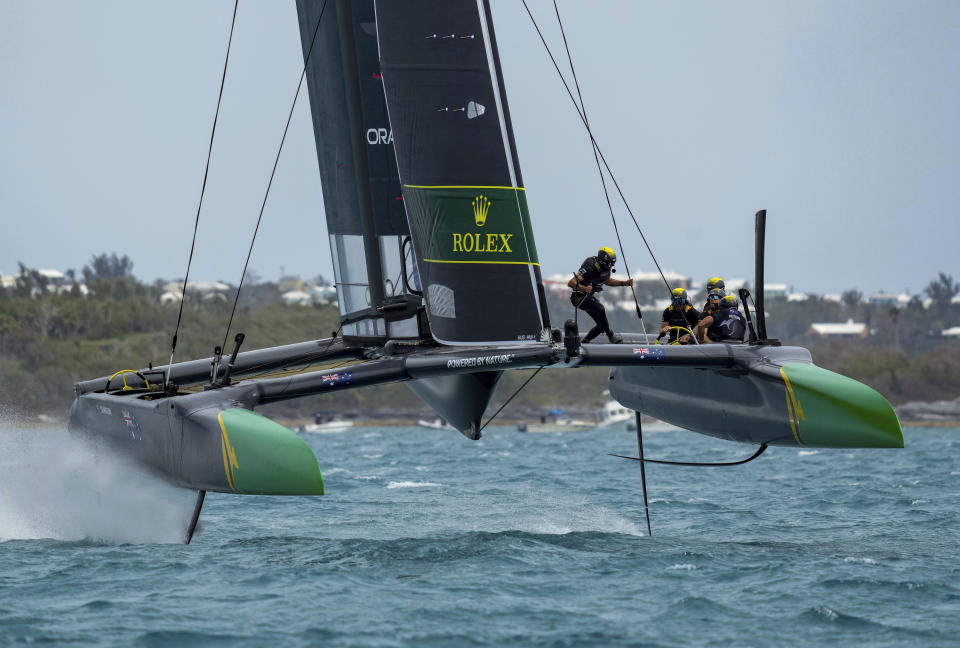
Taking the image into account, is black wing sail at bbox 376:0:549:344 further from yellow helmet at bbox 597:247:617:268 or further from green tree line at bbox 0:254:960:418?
green tree line at bbox 0:254:960:418

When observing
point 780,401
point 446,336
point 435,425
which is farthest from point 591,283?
point 435,425

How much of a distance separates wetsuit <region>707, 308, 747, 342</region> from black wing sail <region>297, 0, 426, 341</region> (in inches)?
81.0

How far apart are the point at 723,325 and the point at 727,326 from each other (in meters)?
0.03

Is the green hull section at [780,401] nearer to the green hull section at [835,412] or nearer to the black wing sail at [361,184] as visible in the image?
the green hull section at [835,412]

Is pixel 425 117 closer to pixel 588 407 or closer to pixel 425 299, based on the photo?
pixel 425 299

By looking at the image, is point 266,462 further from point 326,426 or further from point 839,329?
point 839,329

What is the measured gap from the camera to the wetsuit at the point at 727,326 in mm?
9047

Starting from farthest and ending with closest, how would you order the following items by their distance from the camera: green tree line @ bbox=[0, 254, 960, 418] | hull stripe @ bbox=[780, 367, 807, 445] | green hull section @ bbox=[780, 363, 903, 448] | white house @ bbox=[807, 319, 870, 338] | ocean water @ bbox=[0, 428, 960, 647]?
white house @ bbox=[807, 319, 870, 338], green tree line @ bbox=[0, 254, 960, 418], hull stripe @ bbox=[780, 367, 807, 445], green hull section @ bbox=[780, 363, 903, 448], ocean water @ bbox=[0, 428, 960, 647]

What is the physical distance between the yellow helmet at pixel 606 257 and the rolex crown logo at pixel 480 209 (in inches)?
34.2

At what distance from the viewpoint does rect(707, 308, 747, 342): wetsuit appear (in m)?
9.05

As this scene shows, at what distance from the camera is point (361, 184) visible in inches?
352

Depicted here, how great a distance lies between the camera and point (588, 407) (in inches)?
2311

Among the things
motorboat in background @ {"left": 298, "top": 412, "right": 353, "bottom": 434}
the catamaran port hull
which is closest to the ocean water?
the catamaran port hull

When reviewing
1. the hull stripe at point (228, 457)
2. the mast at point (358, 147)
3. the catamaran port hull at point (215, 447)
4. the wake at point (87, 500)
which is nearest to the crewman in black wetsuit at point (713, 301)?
the mast at point (358, 147)
